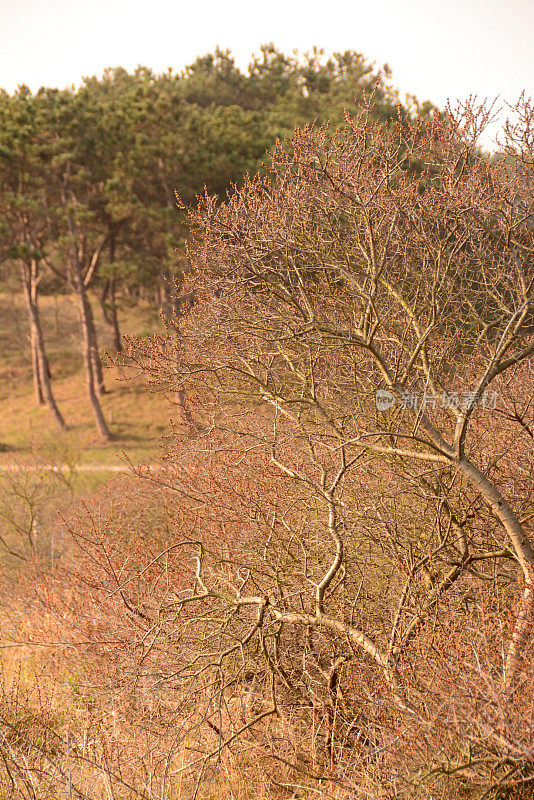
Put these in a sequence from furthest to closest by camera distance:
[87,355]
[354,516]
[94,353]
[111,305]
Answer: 1. [94,353]
2. [111,305]
3. [87,355]
4. [354,516]

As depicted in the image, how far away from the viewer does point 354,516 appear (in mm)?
7137

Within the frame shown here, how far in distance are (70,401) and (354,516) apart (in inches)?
922

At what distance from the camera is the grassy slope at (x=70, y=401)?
917 inches

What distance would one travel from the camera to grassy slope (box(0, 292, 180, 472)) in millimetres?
23281

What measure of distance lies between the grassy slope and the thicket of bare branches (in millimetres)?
11118

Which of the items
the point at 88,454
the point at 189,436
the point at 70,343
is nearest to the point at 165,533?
the point at 189,436

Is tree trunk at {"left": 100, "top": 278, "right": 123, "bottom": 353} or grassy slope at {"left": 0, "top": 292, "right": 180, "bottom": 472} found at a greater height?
tree trunk at {"left": 100, "top": 278, "right": 123, "bottom": 353}

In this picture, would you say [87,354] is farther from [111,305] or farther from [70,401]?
[70,401]

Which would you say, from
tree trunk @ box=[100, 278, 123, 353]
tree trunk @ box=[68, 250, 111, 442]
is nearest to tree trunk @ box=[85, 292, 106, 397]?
tree trunk @ box=[68, 250, 111, 442]

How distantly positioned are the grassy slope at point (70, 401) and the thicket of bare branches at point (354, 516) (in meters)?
11.1

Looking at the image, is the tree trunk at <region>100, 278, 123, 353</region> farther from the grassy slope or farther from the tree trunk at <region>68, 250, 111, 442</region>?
the grassy slope

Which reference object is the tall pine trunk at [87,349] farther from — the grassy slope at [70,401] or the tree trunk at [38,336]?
the tree trunk at [38,336]

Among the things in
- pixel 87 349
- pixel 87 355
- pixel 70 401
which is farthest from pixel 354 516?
pixel 70 401

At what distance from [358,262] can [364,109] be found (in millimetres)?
1792
